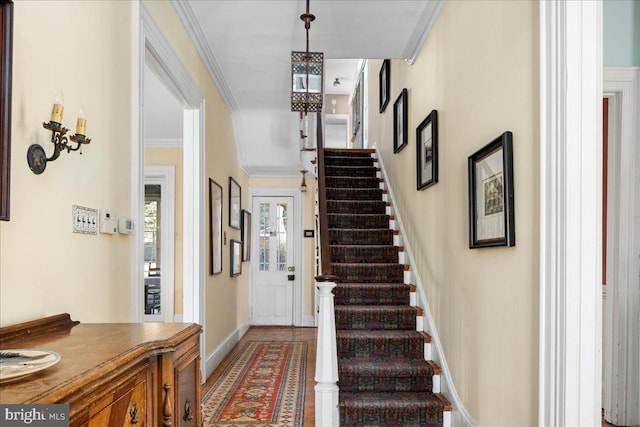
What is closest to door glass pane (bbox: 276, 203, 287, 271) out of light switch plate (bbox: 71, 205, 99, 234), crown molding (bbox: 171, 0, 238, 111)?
crown molding (bbox: 171, 0, 238, 111)

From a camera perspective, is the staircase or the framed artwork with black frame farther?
the framed artwork with black frame

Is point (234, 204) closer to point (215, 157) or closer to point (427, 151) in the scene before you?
point (215, 157)

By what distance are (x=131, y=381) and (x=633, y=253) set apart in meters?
3.28

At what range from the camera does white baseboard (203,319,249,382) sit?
4.68 metres

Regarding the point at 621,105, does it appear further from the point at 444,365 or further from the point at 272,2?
the point at 272,2

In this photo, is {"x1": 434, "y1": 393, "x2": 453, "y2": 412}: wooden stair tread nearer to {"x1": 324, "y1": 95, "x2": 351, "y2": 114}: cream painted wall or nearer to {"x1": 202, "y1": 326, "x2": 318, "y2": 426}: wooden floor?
{"x1": 202, "y1": 326, "x2": 318, "y2": 426}: wooden floor

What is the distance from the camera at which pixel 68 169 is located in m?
1.88

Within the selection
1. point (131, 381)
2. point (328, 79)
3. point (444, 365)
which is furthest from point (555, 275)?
point (328, 79)

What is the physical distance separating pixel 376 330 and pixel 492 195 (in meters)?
1.94

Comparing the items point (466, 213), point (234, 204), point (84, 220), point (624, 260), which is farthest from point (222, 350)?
point (624, 260)

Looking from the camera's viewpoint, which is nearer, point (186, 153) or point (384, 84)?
point (186, 153)

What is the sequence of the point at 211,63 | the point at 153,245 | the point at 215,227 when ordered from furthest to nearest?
1. the point at 153,245
2. the point at 215,227
3. the point at 211,63

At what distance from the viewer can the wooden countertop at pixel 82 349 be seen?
89 cm

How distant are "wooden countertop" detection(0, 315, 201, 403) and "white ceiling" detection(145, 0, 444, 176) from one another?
256cm
